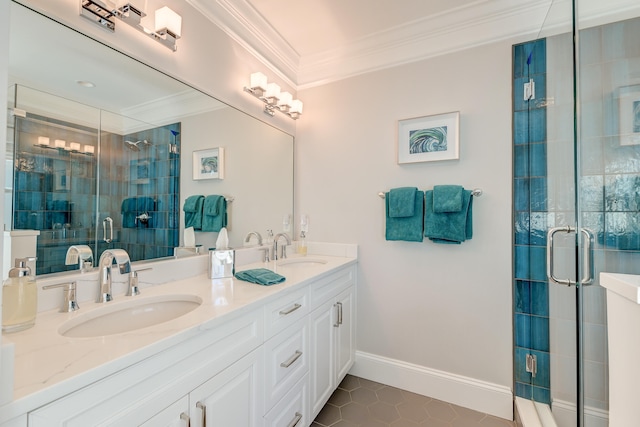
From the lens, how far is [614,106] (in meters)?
1.31

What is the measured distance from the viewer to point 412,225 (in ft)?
6.28

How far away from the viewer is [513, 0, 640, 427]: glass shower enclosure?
4.13 feet

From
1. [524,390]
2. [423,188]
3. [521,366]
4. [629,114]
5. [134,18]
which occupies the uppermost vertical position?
[134,18]

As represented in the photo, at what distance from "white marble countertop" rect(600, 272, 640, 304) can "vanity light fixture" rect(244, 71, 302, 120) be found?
205 centimetres

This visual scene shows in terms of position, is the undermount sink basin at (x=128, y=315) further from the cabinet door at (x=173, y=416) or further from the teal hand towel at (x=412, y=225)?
the teal hand towel at (x=412, y=225)

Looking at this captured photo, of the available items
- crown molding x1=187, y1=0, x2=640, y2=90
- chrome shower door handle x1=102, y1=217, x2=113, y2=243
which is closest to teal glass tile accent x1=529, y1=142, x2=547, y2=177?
crown molding x1=187, y1=0, x2=640, y2=90

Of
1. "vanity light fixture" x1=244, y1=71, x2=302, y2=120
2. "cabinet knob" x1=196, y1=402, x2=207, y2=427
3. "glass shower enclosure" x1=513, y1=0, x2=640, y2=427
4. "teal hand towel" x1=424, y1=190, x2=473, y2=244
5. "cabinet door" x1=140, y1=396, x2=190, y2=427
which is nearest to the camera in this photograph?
"cabinet door" x1=140, y1=396, x2=190, y2=427

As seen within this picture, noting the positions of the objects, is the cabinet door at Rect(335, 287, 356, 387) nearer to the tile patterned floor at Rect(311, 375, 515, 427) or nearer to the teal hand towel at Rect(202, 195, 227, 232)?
the tile patterned floor at Rect(311, 375, 515, 427)

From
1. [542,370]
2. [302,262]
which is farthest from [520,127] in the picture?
[302,262]

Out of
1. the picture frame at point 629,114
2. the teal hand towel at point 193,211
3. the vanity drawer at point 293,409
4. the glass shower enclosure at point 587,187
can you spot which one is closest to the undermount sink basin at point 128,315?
the teal hand towel at point 193,211

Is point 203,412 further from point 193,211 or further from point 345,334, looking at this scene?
point 345,334

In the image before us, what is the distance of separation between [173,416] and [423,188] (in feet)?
5.81

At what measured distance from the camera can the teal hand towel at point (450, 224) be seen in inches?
69.2

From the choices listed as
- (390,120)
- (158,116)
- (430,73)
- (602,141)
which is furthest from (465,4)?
(158,116)
